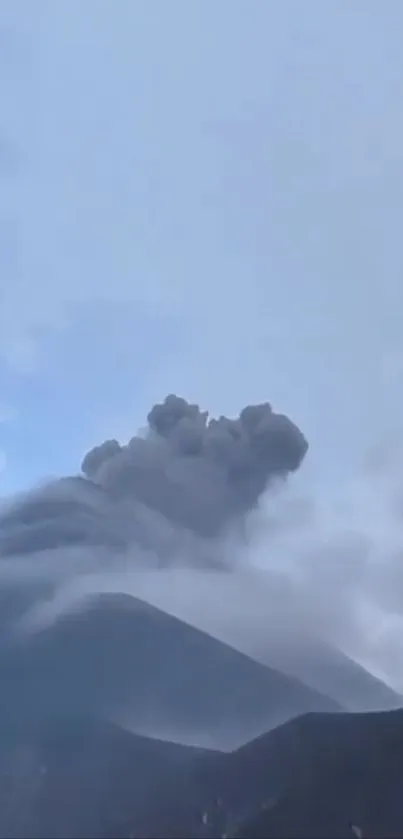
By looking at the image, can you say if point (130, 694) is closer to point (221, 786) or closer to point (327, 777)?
point (221, 786)

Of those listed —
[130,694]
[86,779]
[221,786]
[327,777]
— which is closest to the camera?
[327,777]

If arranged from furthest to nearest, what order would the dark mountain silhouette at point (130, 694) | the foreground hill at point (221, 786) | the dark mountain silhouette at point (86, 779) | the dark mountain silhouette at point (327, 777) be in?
the dark mountain silhouette at point (130, 694) < the dark mountain silhouette at point (86, 779) < the foreground hill at point (221, 786) < the dark mountain silhouette at point (327, 777)

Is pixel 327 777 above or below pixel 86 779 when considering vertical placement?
above

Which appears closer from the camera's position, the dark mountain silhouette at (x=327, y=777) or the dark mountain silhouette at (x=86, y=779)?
the dark mountain silhouette at (x=327, y=777)

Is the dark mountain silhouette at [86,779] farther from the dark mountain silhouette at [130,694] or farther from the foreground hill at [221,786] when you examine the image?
the dark mountain silhouette at [130,694]

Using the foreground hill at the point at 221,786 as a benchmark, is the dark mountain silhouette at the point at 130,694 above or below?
above

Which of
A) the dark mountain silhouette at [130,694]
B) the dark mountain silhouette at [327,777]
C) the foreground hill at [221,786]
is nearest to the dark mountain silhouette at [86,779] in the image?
the foreground hill at [221,786]

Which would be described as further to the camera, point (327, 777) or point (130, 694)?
point (130, 694)

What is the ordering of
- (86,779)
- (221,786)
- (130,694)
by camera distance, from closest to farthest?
(221,786), (86,779), (130,694)

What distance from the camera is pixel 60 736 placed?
150875 millimetres

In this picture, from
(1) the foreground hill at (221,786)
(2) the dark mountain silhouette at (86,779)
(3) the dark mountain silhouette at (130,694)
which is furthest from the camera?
(3) the dark mountain silhouette at (130,694)

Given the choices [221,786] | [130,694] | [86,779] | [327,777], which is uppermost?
[130,694]

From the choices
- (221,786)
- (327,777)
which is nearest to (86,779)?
(221,786)

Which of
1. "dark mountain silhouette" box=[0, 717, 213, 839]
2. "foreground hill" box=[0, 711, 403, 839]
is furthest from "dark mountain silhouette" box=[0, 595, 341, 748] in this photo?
"foreground hill" box=[0, 711, 403, 839]
